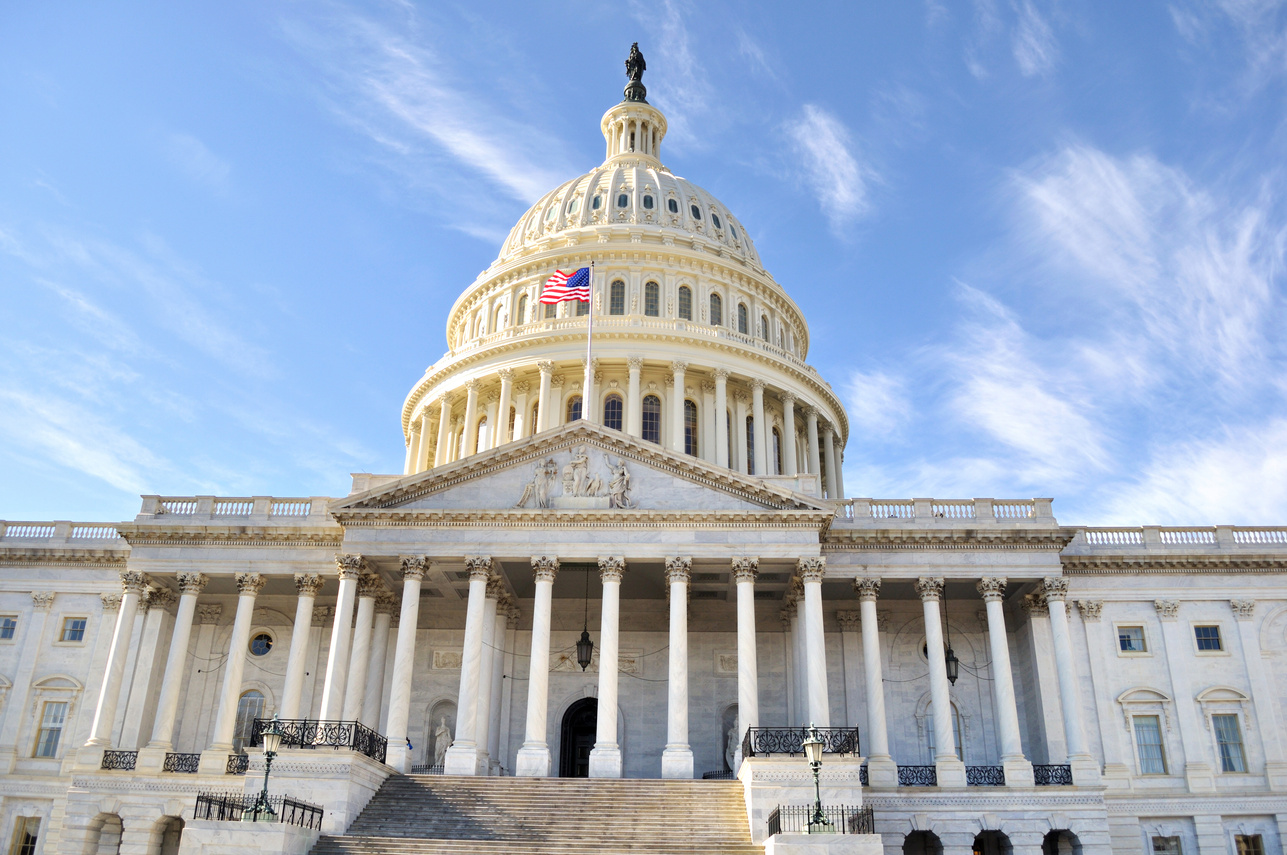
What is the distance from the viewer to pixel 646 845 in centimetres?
2717

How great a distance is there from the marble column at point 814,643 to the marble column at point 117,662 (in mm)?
24423

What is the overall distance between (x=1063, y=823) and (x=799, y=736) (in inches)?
384

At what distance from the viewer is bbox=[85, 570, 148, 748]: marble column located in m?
37.1

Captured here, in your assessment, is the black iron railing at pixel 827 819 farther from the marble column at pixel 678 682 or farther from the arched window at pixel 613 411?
the arched window at pixel 613 411

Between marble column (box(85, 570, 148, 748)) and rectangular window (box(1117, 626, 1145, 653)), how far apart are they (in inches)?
1460

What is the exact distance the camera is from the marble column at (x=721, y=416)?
5231 cm

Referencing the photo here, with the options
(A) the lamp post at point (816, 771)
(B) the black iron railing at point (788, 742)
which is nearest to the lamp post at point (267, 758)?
(B) the black iron railing at point (788, 742)

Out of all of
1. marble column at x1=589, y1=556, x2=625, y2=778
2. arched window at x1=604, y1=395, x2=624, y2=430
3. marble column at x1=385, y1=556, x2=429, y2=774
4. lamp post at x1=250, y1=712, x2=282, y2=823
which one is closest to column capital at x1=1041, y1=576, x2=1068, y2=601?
marble column at x1=589, y1=556, x2=625, y2=778

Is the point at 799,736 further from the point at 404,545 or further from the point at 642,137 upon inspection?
the point at 642,137

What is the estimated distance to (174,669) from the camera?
3750cm

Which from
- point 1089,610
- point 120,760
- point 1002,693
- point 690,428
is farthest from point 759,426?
point 120,760

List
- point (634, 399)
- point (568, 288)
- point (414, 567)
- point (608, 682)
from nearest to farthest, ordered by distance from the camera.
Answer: point (608, 682) → point (414, 567) → point (568, 288) → point (634, 399)

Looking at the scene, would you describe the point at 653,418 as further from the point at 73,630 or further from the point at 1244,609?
the point at 73,630

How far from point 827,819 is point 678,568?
9.81m
